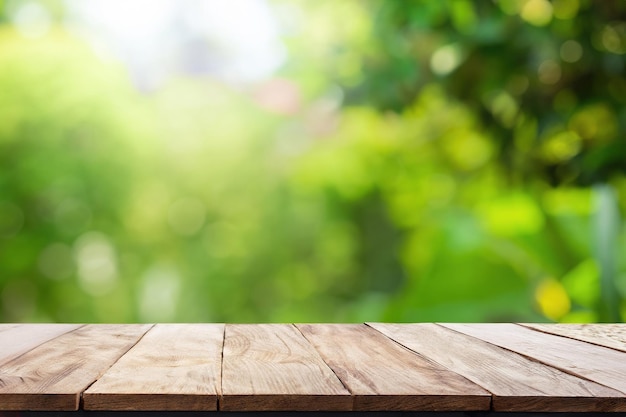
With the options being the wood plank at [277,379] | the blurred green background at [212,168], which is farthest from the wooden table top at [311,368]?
the blurred green background at [212,168]

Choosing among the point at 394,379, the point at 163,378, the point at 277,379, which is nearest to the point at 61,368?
the point at 163,378

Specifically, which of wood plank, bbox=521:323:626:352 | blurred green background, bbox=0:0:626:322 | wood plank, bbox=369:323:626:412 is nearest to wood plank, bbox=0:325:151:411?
wood plank, bbox=369:323:626:412

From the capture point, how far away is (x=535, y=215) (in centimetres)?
312

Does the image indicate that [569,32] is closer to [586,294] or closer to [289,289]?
[586,294]

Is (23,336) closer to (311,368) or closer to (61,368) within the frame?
(61,368)

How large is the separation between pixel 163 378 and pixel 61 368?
146mm

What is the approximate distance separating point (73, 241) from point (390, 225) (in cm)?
241

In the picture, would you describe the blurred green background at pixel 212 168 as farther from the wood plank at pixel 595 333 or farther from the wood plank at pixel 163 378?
the wood plank at pixel 163 378

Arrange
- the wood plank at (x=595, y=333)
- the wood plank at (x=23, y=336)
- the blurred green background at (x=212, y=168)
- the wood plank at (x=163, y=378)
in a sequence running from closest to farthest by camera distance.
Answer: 1. the wood plank at (x=163, y=378)
2. the wood plank at (x=23, y=336)
3. the wood plank at (x=595, y=333)
4. the blurred green background at (x=212, y=168)

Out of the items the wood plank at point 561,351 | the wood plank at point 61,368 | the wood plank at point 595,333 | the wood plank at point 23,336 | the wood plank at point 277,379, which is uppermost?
the wood plank at point 595,333

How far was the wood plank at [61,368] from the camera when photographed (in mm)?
888

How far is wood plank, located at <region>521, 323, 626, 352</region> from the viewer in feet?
4.38

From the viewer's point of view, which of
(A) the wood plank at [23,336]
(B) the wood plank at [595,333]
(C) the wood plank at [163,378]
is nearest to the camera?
(C) the wood plank at [163,378]

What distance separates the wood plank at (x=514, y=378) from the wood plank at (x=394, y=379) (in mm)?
23
